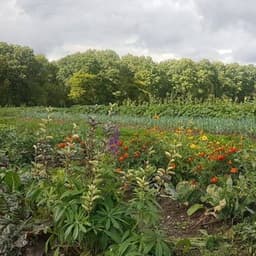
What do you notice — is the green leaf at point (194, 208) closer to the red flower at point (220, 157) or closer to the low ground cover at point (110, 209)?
the low ground cover at point (110, 209)

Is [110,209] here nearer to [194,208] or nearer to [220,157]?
[194,208]

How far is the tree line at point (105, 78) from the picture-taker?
137 ft

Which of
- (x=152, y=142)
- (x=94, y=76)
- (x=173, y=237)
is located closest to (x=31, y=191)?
(x=173, y=237)

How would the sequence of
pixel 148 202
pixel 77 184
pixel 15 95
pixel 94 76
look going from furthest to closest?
1. pixel 94 76
2. pixel 15 95
3. pixel 77 184
4. pixel 148 202

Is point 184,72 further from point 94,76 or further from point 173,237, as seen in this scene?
point 173,237

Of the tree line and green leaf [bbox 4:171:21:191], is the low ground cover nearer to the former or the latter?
green leaf [bbox 4:171:21:191]

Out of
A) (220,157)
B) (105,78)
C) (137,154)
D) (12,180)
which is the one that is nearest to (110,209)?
(12,180)

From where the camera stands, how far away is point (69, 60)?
54.7m

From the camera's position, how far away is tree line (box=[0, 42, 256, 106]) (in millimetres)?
41875

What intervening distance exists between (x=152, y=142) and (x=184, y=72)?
49.8m

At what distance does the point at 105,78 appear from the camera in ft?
155

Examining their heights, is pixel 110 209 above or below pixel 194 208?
above

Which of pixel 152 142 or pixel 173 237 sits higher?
pixel 152 142

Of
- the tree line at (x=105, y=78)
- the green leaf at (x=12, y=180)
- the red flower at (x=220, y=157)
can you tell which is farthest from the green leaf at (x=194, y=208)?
the tree line at (x=105, y=78)
